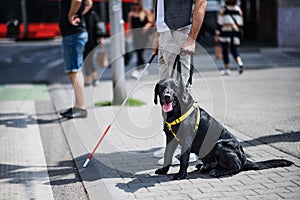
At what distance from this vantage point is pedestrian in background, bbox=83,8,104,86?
33.7ft

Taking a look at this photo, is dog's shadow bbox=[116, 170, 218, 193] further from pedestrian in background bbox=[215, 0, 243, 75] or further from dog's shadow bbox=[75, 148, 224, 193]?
pedestrian in background bbox=[215, 0, 243, 75]

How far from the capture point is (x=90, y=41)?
34.2 feet

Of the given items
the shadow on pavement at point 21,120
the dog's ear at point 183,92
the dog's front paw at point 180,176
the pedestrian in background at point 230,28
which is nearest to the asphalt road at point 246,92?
the shadow on pavement at point 21,120

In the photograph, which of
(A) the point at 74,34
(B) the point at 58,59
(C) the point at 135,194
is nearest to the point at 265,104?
(A) the point at 74,34

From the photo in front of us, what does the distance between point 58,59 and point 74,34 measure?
1009 centimetres

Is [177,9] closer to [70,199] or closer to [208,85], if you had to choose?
[70,199]

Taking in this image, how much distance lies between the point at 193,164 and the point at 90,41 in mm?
5447

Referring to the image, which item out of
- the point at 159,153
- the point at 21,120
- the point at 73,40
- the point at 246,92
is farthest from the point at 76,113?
the point at 246,92

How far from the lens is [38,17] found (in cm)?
2709

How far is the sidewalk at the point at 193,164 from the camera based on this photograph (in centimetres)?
468

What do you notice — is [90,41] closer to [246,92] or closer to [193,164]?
[246,92]

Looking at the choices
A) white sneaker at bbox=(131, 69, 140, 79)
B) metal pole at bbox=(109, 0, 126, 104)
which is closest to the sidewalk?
white sneaker at bbox=(131, 69, 140, 79)

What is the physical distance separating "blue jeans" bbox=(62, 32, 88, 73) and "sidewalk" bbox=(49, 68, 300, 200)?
818mm

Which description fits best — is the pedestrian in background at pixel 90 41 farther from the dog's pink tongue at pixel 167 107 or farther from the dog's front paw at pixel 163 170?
the dog's pink tongue at pixel 167 107
